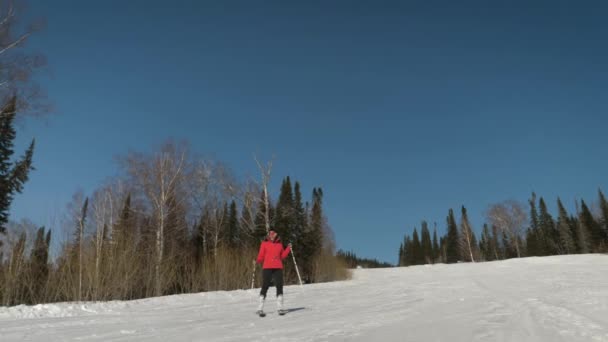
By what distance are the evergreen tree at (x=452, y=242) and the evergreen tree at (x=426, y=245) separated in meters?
10.7

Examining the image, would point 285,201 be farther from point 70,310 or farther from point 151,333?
point 151,333

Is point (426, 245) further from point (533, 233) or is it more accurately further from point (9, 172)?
point (9, 172)

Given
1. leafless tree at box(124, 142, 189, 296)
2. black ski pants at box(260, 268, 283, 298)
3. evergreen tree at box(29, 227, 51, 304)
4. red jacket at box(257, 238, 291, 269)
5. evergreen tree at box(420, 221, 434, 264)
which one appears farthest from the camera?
evergreen tree at box(420, 221, 434, 264)

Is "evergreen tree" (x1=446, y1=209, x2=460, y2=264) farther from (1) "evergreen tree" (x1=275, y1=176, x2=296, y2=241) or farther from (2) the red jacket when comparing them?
(2) the red jacket

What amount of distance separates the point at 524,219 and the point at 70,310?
6903 centimetres

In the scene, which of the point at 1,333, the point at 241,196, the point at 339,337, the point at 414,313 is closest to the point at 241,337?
the point at 339,337

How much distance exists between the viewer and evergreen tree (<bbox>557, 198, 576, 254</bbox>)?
56328 mm

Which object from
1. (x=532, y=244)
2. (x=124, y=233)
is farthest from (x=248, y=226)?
(x=532, y=244)

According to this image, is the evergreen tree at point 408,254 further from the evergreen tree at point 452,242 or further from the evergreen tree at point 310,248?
the evergreen tree at point 310,248

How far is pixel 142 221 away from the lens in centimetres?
2550

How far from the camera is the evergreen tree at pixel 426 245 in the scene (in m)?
84.8

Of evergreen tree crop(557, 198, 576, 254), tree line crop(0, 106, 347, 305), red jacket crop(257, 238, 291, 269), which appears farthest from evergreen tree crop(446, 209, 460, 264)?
red jacket crop(257, 238, 291, 269)

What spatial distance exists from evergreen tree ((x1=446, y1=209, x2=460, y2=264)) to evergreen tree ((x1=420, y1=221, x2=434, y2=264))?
10.7 meters

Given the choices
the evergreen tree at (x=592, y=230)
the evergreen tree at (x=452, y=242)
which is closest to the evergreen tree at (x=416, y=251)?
the evergreen tree at (x=452, y=242)
